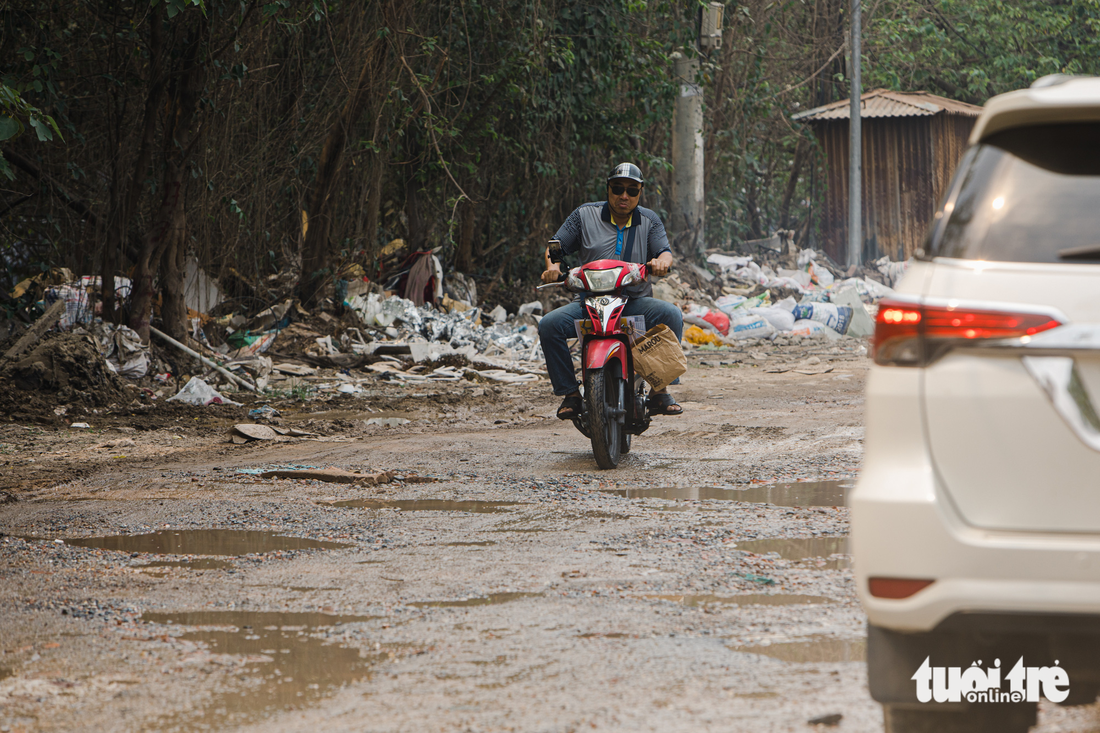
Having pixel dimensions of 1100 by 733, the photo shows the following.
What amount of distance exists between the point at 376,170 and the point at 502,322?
9.10 feet

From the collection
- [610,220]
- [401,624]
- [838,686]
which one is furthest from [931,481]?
[610,220]

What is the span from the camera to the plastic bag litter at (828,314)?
17.6 m

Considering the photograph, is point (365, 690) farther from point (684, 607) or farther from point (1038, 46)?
point (1038, 46)

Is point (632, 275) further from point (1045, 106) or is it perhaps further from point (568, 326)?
point (1045, 106)

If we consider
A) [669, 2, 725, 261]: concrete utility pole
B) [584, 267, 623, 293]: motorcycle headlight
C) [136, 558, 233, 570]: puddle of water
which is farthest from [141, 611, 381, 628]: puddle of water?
[669, 2, 725, 261]: concrete utility pole

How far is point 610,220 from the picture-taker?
7.71m

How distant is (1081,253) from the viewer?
255cm

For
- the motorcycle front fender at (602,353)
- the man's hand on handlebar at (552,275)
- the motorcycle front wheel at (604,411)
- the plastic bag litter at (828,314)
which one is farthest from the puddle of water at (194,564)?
the plastic bag litter at (828,314)

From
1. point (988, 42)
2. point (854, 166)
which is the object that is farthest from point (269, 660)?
point (988, 42)

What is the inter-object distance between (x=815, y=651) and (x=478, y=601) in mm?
1242

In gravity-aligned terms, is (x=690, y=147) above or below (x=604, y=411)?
above

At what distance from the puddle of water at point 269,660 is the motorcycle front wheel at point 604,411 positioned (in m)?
3.22

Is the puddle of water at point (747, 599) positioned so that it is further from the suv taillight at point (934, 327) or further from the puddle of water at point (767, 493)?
the puddle of water at point (767, 493)

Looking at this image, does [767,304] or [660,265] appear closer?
[660,265]
